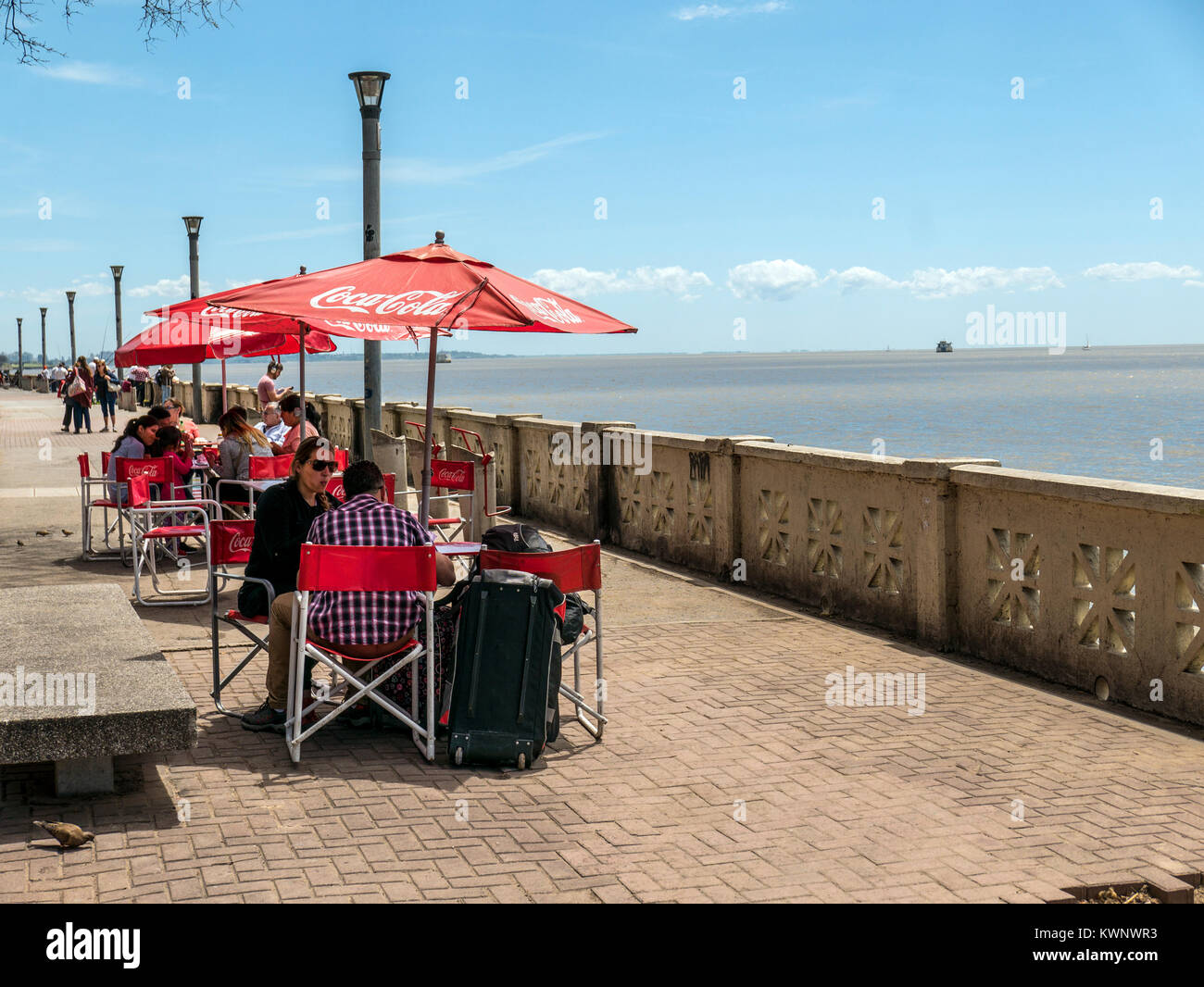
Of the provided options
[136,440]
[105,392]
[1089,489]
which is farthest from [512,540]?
[105,392]

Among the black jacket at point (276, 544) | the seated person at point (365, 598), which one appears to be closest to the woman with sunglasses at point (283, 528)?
the black jacket at point (276, 544)

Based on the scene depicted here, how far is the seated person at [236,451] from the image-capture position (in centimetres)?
1220

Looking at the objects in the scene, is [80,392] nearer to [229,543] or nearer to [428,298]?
[229,543]

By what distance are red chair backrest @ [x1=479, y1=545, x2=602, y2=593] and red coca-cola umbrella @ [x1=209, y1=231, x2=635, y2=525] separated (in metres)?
1.40

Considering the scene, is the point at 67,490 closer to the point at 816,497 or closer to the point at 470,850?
the point at 816,497

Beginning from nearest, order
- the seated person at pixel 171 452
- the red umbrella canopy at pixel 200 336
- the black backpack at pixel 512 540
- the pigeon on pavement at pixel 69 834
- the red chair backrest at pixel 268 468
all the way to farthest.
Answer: the pigeon on pavement at pixel 69 834 < the black backpack at pixel 512 540 < the red chair backrest at pixel 268 468 < the seated person at pixel 171 452 < the red umbrella canopy at pixel 200 336

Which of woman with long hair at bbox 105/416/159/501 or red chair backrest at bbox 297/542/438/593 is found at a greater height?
woman with long hair at bbox 105/416/159/501

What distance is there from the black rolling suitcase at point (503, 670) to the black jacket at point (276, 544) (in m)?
1.26

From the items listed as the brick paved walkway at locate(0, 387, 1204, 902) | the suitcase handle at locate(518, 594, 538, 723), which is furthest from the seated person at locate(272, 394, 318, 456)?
the suitcase handle at locate(518, 594, 538, 723)

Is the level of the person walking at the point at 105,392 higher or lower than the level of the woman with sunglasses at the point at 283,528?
higher

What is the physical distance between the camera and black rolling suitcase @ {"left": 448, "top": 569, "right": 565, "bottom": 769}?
6348 millimetres

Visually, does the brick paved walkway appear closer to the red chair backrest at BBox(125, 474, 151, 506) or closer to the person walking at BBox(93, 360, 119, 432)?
the red chair backrest at BBox(125, 474, 151, 506)

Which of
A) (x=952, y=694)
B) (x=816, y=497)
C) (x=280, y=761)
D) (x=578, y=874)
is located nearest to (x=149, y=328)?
(x=816, y=497)

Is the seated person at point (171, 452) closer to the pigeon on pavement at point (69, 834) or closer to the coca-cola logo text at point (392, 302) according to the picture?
the coca-cola logo text at point (392, 302)
